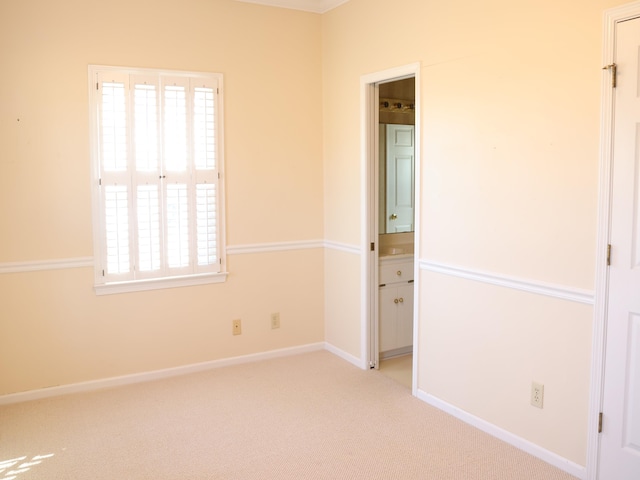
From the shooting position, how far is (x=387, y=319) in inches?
178

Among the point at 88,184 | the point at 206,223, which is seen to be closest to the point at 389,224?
the point at 206,223

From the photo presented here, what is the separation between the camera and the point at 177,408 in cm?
368

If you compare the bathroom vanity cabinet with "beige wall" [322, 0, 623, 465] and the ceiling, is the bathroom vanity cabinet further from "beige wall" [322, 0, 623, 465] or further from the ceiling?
the ceiling

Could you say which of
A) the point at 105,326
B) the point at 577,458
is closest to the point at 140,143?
the point at 105,326

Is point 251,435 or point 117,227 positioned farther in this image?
point 117,227

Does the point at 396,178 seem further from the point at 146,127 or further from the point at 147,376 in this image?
the point at 147,376

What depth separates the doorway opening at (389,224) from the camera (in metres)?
4.24

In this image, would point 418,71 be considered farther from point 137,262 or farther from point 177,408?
point 177,408

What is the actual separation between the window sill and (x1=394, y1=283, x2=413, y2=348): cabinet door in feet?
4.63

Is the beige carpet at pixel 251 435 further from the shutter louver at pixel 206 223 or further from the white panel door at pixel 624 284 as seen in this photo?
the shutter louver at pixel 206 223

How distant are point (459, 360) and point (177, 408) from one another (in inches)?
71.8

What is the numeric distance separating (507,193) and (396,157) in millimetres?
1726

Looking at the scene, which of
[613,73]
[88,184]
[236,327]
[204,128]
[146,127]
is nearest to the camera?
[613,73]

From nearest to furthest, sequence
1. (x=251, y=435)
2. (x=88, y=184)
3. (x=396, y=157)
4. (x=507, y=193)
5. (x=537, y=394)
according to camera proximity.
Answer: (x=537, y=394)
(x=507, y=193)
(x=251, y=435)
(x=88, y=184)
(x=396, y=157)
